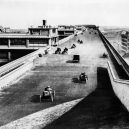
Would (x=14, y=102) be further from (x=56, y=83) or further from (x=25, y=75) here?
(x=25, y=75)

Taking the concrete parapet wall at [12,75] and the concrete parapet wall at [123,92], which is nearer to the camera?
the concrete parapet wall at [123,92]

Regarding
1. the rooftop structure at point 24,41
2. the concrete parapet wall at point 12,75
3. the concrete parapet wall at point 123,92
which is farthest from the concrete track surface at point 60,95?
the rooftop structure at point 24,41

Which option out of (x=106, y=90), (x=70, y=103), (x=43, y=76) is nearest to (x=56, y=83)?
(x=43, y=76)

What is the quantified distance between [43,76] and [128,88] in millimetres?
17335

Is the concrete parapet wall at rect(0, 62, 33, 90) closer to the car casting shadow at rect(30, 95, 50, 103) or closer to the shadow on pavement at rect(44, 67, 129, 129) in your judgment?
the car casting shadow at rect(30, 95, 50, 103)

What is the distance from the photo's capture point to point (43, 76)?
116ft

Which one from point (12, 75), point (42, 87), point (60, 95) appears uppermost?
point (12, 75)

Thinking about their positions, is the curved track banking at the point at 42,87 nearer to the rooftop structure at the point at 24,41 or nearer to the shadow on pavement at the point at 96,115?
the shadow on pavement at the point at 96,115

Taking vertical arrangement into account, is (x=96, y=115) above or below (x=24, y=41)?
below

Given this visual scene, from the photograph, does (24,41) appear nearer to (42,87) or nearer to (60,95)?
(42,87)

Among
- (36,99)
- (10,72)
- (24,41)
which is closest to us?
(36,99)

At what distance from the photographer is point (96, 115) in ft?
65.2

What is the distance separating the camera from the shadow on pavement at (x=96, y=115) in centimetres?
1789

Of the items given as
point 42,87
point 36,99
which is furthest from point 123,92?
point 42,87
